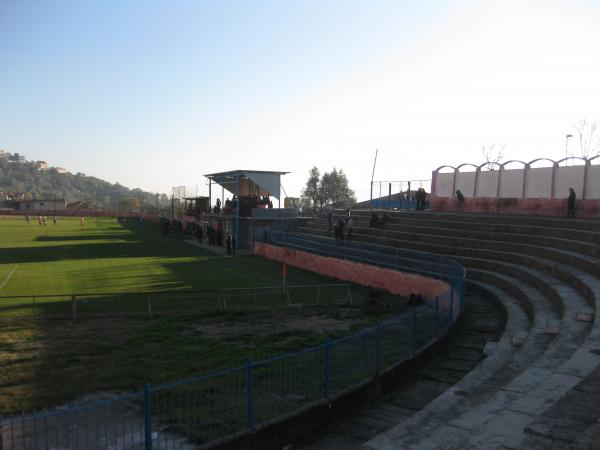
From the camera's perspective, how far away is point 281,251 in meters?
33.2

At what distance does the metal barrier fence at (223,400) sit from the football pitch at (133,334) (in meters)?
1.31

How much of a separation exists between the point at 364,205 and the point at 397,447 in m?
41.3

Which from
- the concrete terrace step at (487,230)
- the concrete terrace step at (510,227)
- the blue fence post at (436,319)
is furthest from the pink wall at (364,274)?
the concrete terrace step at (510,227)

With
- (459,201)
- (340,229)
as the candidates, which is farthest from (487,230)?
(340,229)

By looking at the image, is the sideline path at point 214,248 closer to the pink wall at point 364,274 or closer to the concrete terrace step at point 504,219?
the pink wall at point 364,274

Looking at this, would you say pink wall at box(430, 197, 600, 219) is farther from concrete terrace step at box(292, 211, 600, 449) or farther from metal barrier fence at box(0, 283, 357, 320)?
metal barrier fence at box(0, 283, 357, 320)

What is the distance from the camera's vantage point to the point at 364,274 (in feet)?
80.1

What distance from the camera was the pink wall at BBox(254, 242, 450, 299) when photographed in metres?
20.0

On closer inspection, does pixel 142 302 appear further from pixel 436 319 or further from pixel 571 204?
pixel 571 204

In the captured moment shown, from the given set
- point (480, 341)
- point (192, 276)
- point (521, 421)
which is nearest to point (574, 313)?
point (480, 341)

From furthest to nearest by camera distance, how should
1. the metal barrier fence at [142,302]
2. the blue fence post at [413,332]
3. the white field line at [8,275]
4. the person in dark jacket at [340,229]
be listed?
the person in dark jacket at [340,229], the white field line at [8,275], the metal barrier fence at [142,302], the blue fence post at [413,332]

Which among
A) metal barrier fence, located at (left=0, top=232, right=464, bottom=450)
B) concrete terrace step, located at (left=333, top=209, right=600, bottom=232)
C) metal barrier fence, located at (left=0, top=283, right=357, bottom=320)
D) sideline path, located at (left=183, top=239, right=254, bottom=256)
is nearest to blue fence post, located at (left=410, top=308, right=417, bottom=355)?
metal barrier fence, located at (left=0, top=232, right=464, bottom=450)

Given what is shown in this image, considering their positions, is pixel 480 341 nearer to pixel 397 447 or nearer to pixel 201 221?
pixel 397 447

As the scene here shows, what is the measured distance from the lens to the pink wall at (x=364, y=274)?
1997cm
